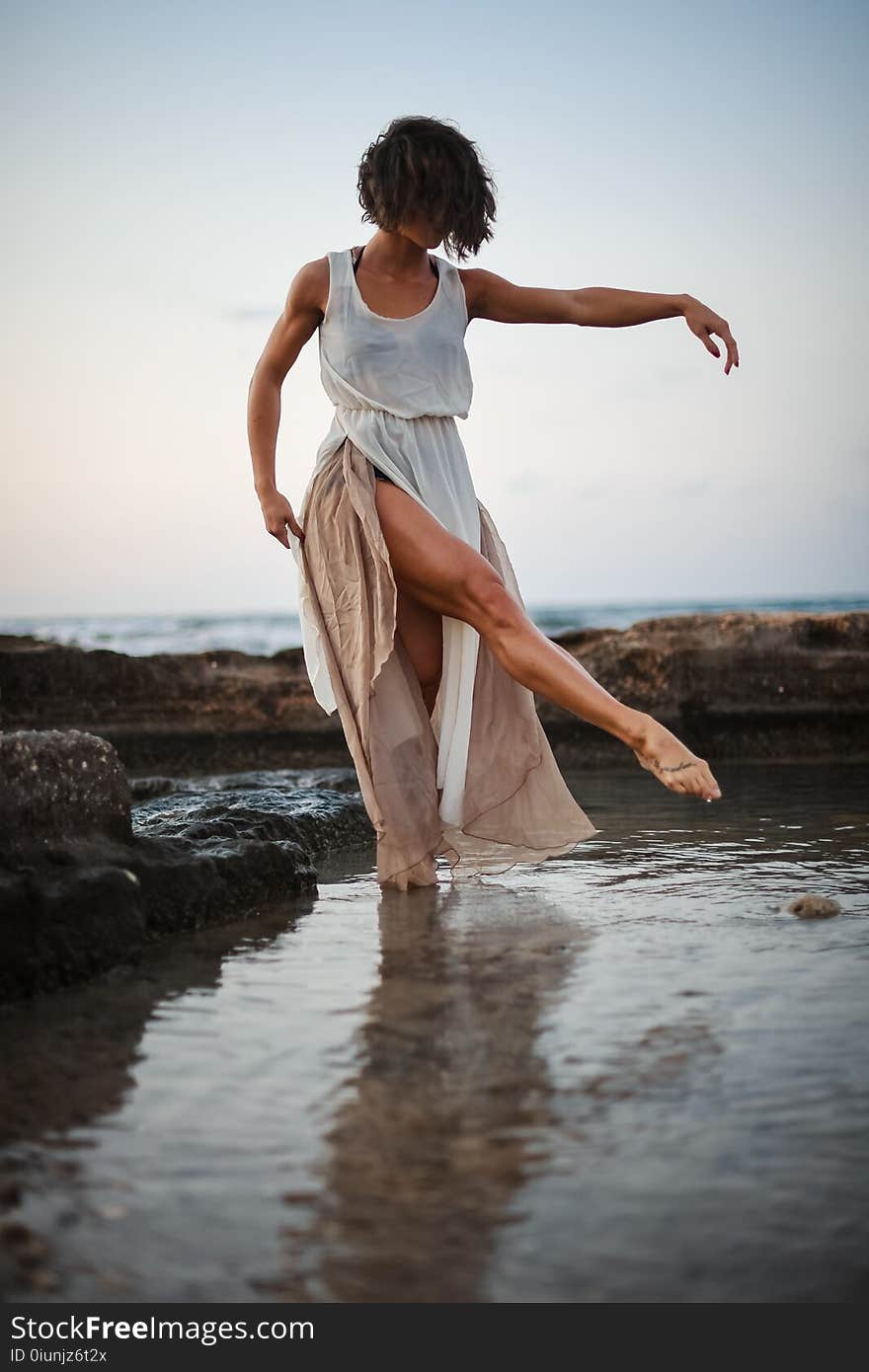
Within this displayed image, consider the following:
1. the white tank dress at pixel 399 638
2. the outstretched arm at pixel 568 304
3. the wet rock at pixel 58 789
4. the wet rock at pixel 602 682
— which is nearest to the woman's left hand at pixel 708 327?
the outstretched arm at pixel 568 304

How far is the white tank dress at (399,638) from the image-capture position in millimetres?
3084

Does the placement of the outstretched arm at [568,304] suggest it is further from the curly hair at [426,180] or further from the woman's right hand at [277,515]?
the woman's right hand at [277,515]

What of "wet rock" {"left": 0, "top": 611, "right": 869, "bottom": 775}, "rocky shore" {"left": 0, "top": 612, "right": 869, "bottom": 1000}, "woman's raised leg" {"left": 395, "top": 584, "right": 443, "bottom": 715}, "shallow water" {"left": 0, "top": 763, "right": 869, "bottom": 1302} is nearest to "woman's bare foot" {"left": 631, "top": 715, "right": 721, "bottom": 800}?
"shallow water" {"left": 0, "top": 763, "right": 869, "bottom": 1302}

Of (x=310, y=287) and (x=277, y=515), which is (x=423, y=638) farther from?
(x=310, y=287)

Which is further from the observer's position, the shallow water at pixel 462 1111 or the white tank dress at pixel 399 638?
the white tank dress at pixel 399 638

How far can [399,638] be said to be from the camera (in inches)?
126

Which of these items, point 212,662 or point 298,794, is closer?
point 298,794

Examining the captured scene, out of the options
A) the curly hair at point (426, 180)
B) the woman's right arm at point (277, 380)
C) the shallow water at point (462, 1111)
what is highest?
the curly hair at point (426, 180)

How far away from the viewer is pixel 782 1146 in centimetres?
131

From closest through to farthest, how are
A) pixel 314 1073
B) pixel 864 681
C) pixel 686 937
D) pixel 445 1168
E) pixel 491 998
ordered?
pixel 445 1168 → pixel 314 1073 → pixel 491 998 → pixel 686 937 → pixel 864 681

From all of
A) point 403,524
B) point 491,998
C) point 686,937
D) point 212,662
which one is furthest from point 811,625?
point 491,998

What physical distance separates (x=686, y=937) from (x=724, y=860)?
87 cm

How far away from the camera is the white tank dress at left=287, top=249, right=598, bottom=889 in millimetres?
3084
